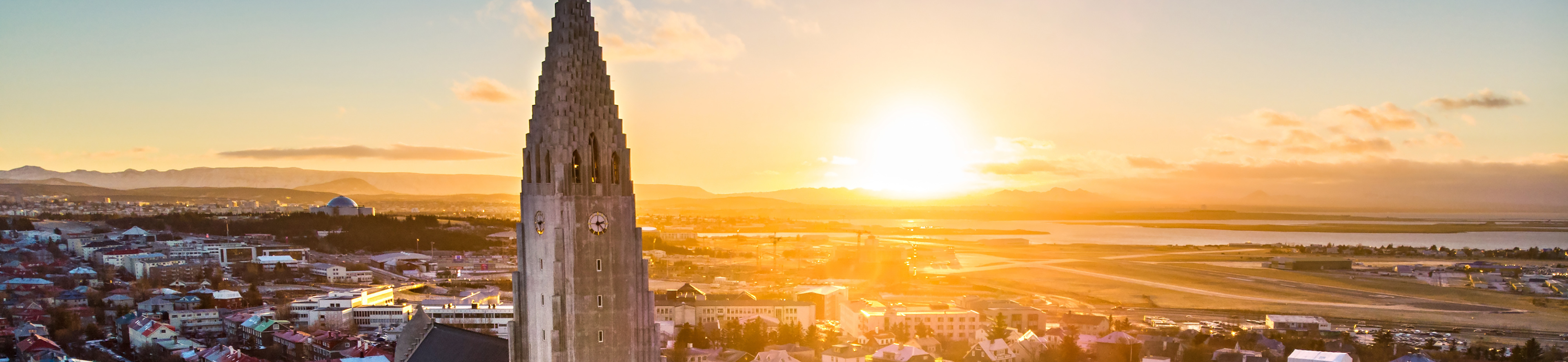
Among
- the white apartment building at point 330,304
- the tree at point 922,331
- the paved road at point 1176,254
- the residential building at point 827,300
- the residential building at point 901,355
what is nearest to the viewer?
the residential building at point 901,355

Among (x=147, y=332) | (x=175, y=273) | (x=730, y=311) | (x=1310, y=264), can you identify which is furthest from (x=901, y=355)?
(x=1310, y=264)

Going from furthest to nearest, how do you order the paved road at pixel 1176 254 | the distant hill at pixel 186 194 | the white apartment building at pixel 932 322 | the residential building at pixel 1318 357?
1. the distant hill at pixel 186 194
2. the paved road at pixel 1176 254
3. the white apartment building at pixel 932 322
4. the residential building at pixel 1318 357

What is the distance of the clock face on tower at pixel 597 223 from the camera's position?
15156 mm

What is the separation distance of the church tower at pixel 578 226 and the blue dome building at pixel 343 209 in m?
125

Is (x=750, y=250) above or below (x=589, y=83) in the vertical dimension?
below

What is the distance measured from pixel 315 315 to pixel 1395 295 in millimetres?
86815

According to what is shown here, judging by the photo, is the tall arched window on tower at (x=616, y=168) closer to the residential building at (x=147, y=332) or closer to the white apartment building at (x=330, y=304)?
the residential building at (x=147, y=332)

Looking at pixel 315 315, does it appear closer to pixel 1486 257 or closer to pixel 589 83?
pixel 589 83

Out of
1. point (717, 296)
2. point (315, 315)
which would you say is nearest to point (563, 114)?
point (717, 296)

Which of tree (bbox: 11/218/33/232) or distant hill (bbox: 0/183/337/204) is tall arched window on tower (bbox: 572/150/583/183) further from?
distant hill (bbox: 0/183/337/204)

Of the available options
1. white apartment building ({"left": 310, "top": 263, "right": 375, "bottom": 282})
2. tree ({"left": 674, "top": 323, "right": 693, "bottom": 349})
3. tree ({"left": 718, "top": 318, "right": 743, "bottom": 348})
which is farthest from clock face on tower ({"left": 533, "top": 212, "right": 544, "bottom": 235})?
white apartment building ({"left": 310, "top": 263, "right": 375, "bottom": 282})

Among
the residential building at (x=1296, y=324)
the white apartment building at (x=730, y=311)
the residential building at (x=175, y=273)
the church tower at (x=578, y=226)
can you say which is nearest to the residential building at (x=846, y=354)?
the white apartment building at (x=730, y=311)

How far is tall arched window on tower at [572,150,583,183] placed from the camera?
587 inches

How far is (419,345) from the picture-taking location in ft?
68.8
